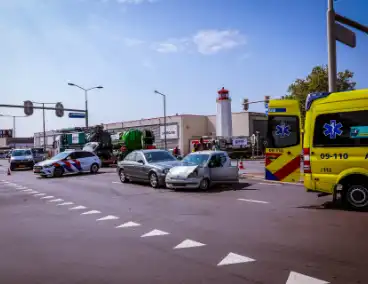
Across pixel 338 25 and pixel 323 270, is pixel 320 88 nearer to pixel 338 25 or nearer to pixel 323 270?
pixel 338 25

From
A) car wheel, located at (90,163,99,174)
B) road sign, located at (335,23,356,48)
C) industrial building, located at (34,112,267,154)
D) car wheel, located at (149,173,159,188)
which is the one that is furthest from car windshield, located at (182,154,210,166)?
Result: industrial building, located at (34,112,267,154)

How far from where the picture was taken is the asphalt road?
5.01 meters

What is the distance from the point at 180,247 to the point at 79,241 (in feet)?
6.41

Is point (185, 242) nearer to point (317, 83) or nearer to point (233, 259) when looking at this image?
point (233, 259)

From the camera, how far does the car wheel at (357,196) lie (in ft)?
29.4

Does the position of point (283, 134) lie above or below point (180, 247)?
above

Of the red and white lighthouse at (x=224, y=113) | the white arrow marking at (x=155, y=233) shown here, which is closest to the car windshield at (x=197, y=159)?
the white arrow marking at (x=155, y=233)

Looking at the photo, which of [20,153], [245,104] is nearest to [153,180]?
[245,104]

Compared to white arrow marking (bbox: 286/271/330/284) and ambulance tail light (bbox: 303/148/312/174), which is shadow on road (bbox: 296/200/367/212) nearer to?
ambulance tail light (bbox: 303/148/312/174)

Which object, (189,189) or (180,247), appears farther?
(189,189)

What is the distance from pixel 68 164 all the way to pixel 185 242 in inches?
735

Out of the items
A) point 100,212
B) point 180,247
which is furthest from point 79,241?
point 100,212

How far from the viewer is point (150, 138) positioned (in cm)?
3403

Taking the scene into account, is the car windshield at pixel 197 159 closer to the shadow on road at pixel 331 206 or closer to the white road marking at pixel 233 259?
the shadow on road at pixel 331 206
